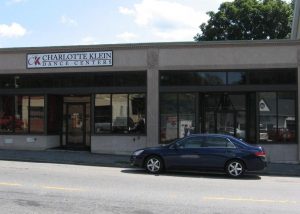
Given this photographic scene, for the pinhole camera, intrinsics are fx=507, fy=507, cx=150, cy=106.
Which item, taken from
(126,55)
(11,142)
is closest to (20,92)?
(11,142)

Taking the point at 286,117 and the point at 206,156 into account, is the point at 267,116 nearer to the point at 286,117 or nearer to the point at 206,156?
the point at 286,117

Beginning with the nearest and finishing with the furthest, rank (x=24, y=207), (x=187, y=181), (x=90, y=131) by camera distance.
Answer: (x=24, y=207) → (x=187, y=181) → (x=90, y=131)

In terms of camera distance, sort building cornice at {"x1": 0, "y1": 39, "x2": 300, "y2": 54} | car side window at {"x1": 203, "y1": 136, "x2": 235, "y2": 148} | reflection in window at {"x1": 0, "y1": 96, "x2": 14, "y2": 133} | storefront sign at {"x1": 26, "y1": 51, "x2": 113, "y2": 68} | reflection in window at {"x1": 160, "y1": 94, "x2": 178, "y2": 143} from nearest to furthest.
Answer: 1. car side window at {"x1": 203, "y1": 136, "x2": 235, "y2": 148}
2. building cornice at {"x1": 0, "y1": 39, "x2": 300, "y2": 54}
3. reflection in window at {"x1": 160, "y1": 94, "x2": 178, "y2": 143}
4. storefront sign at {"x1": 26, "y1": 51, "x2": 113, "y2": 68}
5. reflection in window at {"x1": 0, "y1": 96, "x2": 14, "y2": 133}

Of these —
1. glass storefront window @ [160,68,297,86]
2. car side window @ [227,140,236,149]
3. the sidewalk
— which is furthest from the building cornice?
car side window @ [227,140,236,149]

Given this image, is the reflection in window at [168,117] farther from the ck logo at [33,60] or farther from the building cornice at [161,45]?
the ck logo at [33,60]

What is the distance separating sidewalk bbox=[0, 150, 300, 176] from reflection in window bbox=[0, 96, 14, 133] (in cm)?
185

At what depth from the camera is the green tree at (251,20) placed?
48.8 metres

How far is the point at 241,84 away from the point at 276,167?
417cm

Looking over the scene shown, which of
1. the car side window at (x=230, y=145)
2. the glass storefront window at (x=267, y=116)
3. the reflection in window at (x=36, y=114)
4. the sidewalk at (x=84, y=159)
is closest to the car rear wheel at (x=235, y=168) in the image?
the car side window at (x=230, y=145)

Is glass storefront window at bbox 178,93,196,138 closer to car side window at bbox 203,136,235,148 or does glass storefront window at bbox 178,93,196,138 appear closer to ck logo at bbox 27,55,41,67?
car side window at bbox 203,136,235,148

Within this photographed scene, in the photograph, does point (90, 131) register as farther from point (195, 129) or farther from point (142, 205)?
point (142, 205)

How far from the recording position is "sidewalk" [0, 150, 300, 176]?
64.0 feet

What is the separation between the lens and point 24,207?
9836 mm

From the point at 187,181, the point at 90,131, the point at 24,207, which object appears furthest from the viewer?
the point at 90,131
